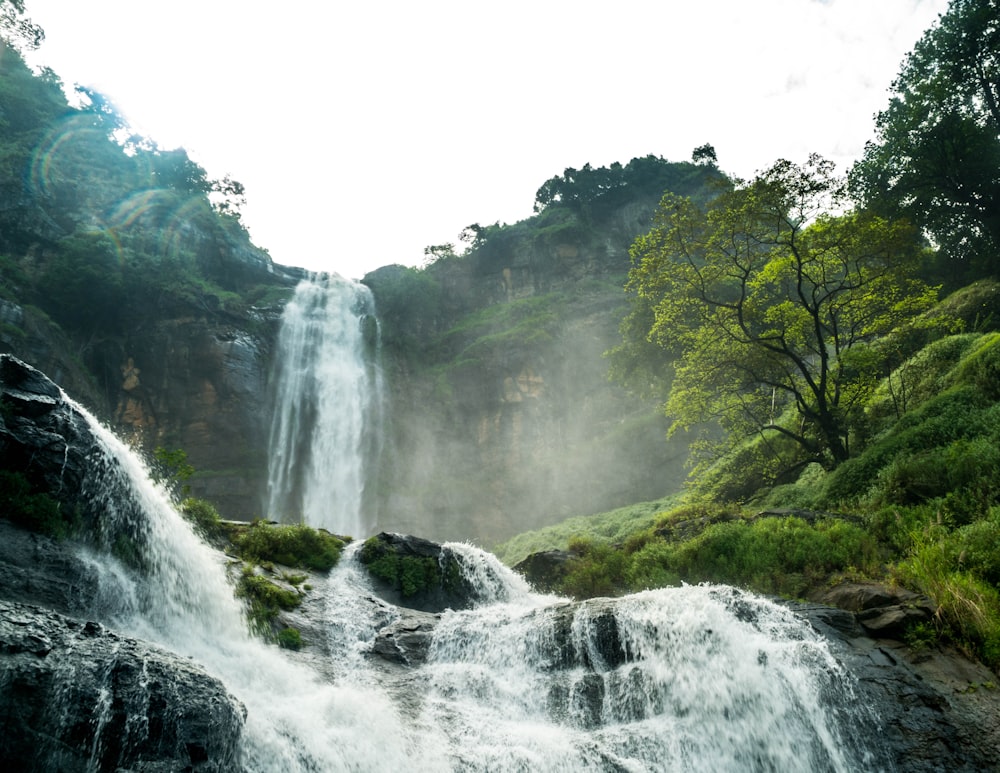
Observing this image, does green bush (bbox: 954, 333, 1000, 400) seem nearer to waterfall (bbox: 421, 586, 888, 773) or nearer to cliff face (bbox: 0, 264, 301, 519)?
waterfall (bbox: 421, 586, 888, 773)

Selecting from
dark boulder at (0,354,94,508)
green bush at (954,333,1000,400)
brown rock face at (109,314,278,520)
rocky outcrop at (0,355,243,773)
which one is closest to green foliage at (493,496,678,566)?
green bush at (954,333,1000,400)

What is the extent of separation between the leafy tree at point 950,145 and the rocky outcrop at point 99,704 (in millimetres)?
28652

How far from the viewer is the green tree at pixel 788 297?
16.3 metres

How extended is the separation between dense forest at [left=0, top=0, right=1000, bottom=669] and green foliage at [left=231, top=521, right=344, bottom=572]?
6.33 m

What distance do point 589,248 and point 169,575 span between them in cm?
4364

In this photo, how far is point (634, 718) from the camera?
319 inches

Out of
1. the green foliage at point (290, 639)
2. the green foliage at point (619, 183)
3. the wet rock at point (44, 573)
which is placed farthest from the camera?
the green foliage at point (619, 183)

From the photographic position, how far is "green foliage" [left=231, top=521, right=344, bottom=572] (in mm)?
13867

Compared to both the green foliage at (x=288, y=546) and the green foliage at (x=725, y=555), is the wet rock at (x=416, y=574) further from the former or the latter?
the green foliage at (x=725, y=555)

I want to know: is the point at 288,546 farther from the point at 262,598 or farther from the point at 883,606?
the point at 883,606

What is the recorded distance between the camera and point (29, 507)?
25.7 feet

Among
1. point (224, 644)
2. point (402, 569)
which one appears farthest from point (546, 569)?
point (224, 644)

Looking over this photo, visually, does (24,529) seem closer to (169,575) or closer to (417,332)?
(169,575)

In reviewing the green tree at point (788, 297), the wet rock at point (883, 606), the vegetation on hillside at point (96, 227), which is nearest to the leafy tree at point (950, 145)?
the green tree at point (788, 297)
